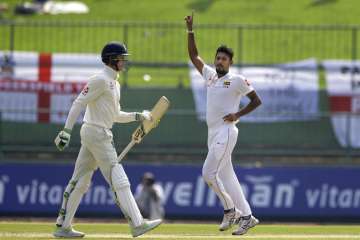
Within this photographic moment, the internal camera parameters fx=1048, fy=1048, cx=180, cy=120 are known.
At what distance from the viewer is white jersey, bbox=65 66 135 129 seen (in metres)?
12.5

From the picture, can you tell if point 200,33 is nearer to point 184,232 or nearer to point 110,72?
point 184,232

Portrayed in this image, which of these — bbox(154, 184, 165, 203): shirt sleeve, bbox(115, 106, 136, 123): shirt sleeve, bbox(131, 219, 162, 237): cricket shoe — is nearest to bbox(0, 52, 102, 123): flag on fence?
bbox(154, 184, 165, 203): shirt sleeve

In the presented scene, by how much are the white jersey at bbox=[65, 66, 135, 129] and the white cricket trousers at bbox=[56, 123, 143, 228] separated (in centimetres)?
12

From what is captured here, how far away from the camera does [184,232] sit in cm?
1405

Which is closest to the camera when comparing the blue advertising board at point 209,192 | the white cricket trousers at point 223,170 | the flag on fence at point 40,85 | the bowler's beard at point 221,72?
the white cricket trousers at point 223,170

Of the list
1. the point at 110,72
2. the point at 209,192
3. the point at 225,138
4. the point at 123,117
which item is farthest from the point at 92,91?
the point at 209,192

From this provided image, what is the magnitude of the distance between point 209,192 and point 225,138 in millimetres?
6628

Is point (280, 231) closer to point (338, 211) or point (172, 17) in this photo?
point (338, 211)

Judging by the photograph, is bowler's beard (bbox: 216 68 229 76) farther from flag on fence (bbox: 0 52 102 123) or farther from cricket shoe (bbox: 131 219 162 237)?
flag on fence (bbox: 0 52 102 123)

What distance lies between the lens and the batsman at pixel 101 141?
491 inches

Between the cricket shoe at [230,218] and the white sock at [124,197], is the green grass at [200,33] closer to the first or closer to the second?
the cricket shoe at [230,218]

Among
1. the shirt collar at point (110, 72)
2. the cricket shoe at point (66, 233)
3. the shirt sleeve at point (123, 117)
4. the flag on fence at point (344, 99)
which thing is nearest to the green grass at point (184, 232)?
the cricket shoe at point (66, 233)

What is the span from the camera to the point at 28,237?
1290 centimetres

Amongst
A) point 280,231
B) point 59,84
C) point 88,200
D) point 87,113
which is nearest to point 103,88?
point 87,113
